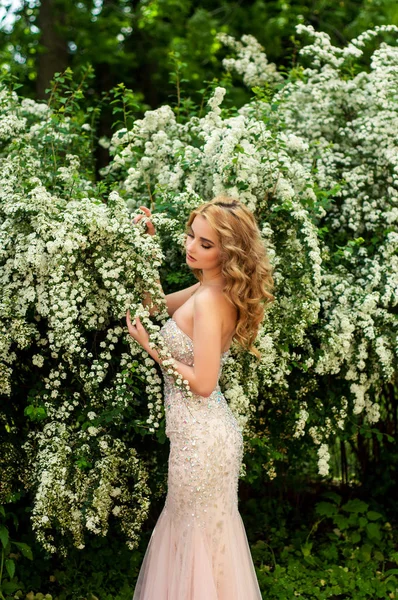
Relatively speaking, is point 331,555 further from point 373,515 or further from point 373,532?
point 373,515

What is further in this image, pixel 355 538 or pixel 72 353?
pixel 355 538

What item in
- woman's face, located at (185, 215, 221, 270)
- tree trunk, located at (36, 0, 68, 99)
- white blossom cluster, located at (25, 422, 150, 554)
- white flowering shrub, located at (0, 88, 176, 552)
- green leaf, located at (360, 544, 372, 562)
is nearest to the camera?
woman's face, located at (185, 215, 221, 270)

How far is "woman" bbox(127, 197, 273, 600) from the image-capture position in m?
3.46

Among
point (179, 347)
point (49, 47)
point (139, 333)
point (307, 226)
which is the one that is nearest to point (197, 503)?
point (179, 347)

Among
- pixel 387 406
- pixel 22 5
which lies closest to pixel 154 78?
pixel 22 5

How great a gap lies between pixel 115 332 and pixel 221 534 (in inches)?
44.6

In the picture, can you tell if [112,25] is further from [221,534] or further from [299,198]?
[221,534]

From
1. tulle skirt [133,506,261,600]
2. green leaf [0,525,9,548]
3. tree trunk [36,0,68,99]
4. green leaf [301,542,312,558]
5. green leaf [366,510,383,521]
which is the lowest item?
tulle skirt [133,506,261,600]

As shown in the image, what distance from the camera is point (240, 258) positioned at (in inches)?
137

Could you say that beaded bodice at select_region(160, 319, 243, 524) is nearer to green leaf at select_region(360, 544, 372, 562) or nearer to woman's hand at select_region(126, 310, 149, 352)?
woman's hand at select_region(126, 310, 149, 352)

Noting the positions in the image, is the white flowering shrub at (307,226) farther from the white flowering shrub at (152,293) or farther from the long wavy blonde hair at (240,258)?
the long wavy blonde hair at (240,258)

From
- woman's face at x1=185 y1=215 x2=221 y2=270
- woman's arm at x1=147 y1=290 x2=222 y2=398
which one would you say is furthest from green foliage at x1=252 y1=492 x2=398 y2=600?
woman's face at x1=185 y1=215 x2=221 y2=270

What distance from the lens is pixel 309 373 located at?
15.2 ft

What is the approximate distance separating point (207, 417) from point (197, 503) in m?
0.41
